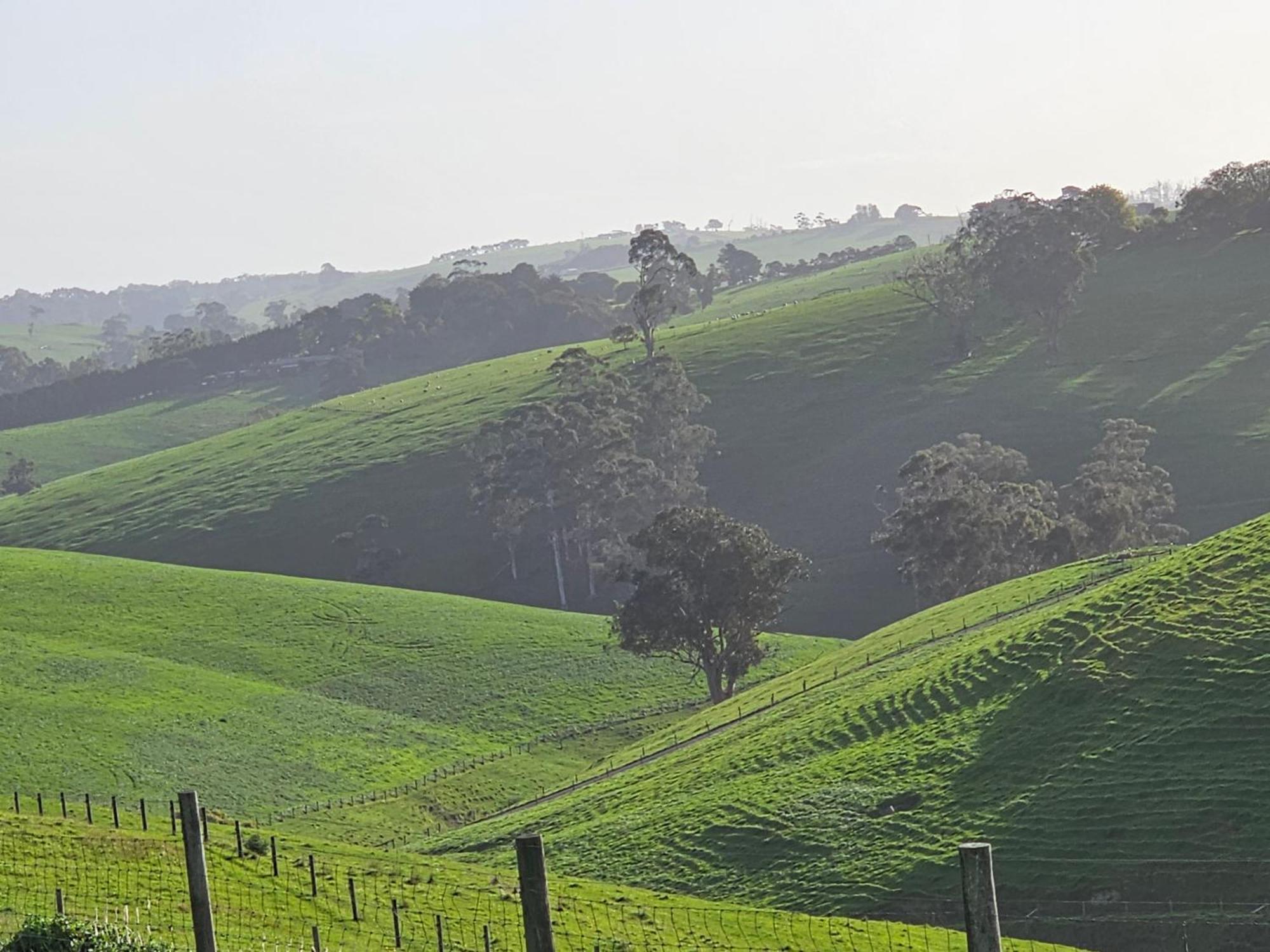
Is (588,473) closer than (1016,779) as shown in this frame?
No

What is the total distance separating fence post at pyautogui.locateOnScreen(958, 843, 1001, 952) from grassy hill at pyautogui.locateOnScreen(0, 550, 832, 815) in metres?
66.4

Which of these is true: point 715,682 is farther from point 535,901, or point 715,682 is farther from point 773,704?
point 535,901

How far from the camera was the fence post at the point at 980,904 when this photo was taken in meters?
11.8

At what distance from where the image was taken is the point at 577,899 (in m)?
40.4

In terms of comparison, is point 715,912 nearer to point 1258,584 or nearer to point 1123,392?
point 1258,584

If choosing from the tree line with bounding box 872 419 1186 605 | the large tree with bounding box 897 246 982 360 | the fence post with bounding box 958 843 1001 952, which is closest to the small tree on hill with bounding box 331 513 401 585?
the tree line with bounding box 872 419 1186 605

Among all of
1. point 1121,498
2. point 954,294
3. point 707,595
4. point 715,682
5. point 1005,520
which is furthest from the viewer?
point 954,294

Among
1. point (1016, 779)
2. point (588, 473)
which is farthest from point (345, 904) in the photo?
point (588, 473)

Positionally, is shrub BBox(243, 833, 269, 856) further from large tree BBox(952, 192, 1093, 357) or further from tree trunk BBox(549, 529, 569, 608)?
large tree BBox(952, 192, 1093, 357)

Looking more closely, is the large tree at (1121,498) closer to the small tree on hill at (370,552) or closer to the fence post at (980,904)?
the small tree on hill at (370,552)

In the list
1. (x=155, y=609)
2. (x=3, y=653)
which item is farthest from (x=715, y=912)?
(x=155, y=609)

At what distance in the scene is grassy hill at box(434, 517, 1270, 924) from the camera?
45.5 m

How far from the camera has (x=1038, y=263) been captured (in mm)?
172250

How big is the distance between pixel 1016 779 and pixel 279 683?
56872 mm
